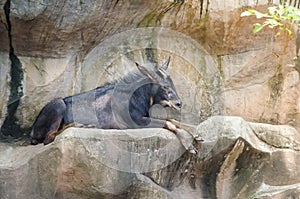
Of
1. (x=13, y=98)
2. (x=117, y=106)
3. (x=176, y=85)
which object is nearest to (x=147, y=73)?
(x=117, y=106)

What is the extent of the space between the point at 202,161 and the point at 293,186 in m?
0.72

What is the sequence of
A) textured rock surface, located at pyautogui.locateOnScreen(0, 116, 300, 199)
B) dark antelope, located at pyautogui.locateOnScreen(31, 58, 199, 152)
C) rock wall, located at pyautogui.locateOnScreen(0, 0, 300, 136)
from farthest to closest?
rock wall, located at pyautogui.locateOnScreen(0, 0, 300, 136) → dark antelope, located at pyautogui.locateOnScreen(31, 58, 199, 152) → textured rock surface, located at pyautogui.locateOnScreen(0, 116, 300, 199)

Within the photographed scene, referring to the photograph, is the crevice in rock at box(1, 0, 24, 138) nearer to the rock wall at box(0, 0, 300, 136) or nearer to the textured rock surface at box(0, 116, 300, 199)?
the rock wall at box(0, 0, 300, 136)

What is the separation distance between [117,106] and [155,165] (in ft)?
2.21

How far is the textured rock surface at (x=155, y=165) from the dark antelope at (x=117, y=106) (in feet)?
0.82

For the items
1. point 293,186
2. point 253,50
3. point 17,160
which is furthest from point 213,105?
point 17,160

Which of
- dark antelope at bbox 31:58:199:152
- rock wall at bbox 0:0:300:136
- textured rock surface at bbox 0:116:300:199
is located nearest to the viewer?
textured rock surface at bbox 0:116:300:199

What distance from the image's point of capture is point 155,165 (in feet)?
14.5

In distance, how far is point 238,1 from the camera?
17.8 ft

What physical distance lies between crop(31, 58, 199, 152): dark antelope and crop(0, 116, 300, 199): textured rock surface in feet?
0.82

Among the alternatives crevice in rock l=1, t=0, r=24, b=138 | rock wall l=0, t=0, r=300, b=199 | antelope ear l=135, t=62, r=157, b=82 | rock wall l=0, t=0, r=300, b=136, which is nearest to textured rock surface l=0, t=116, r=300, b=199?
rock wall l=0, t=0, r=300, b=199

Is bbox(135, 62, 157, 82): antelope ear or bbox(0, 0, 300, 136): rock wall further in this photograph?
bbox(0, 0, 300, 136): rock wall

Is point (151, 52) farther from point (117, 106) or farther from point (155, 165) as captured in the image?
point (155, 165)

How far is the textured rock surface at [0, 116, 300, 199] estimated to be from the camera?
13.9ft
